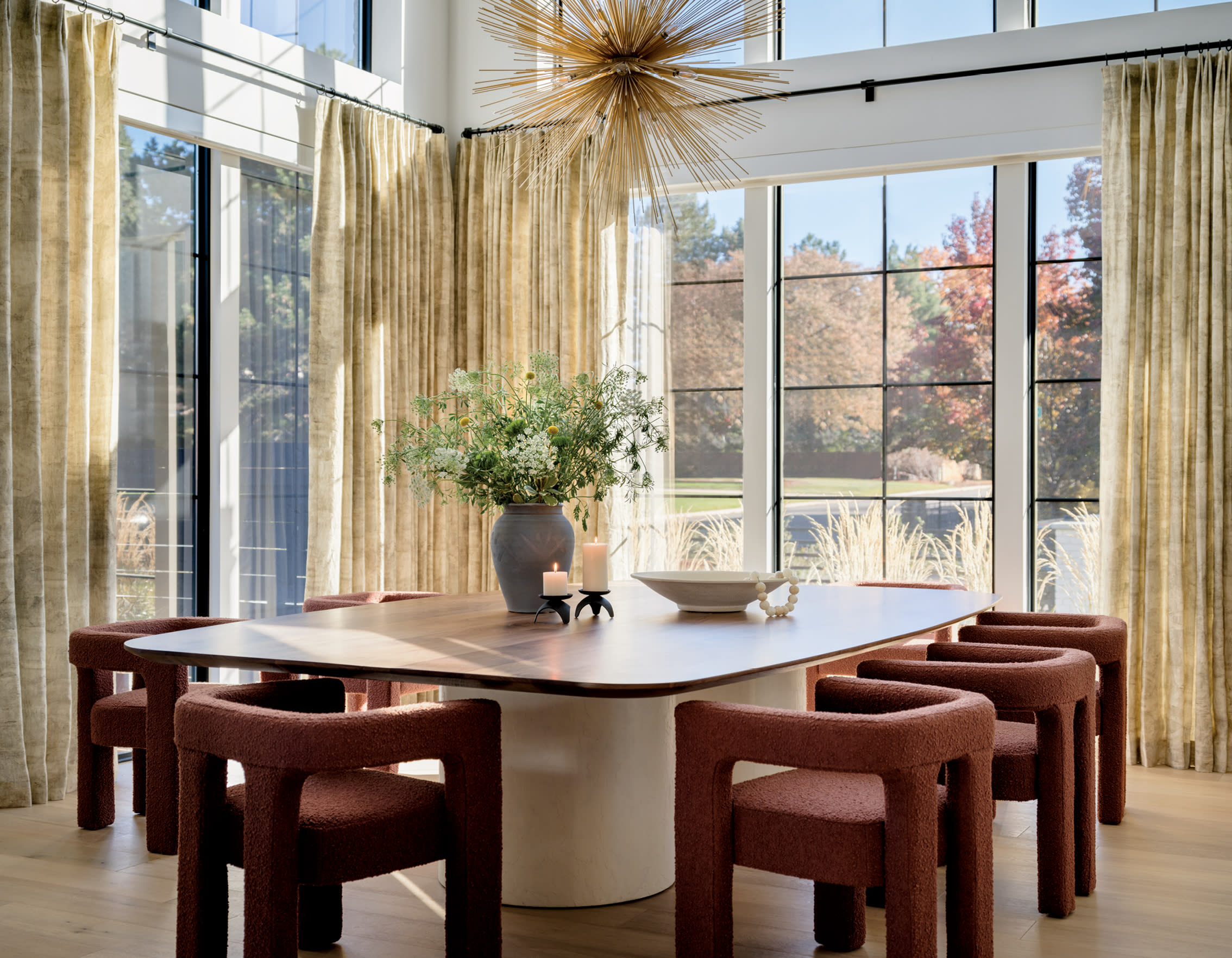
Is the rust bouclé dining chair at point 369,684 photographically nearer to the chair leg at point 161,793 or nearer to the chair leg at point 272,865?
the chair leg at point 161,793

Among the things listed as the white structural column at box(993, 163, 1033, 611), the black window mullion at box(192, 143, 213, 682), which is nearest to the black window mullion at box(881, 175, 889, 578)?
the white structural column at box(993, 163, 1033, 611)

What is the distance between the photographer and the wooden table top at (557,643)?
209cm

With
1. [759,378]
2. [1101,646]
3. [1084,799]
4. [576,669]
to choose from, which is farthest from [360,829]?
[759,378]

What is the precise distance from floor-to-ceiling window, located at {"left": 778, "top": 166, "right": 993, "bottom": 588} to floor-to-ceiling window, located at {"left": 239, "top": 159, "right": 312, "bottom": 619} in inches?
82.3

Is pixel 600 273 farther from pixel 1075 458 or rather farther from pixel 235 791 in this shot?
pixel 235 791

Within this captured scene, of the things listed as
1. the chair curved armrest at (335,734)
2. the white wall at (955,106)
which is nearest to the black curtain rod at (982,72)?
the white wall at (955,106)

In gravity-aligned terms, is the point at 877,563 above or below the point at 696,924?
above

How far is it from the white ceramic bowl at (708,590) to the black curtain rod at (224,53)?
2652 millimetres

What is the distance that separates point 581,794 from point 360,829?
2.47 feet

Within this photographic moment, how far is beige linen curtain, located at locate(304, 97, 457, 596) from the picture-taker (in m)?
4.85

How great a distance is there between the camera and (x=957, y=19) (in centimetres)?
488

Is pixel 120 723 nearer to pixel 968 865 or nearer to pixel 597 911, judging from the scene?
pixel 597 911

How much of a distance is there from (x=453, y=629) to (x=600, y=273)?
289 cm

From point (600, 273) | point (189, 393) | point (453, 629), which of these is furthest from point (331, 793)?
point (600, 273)
